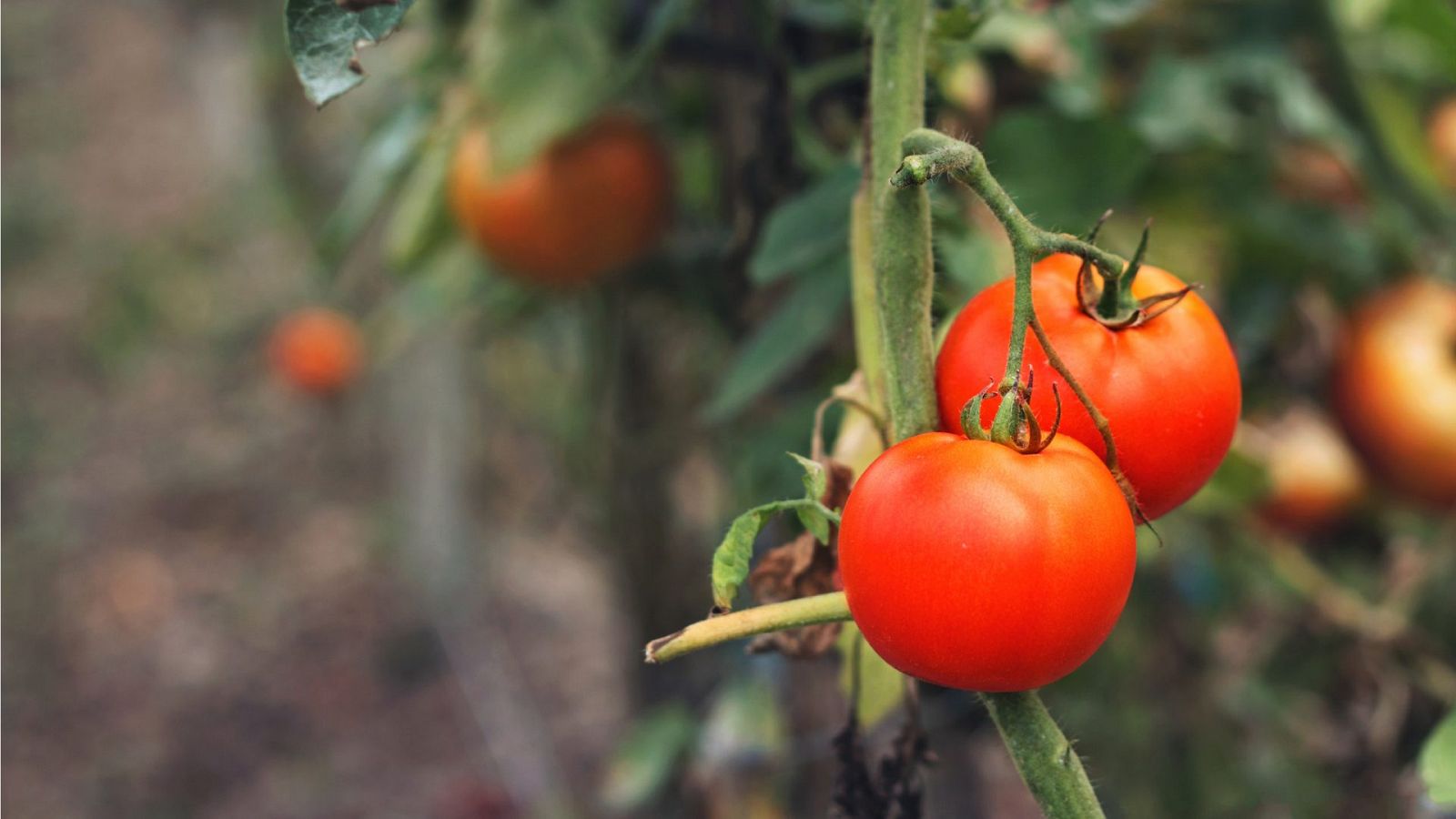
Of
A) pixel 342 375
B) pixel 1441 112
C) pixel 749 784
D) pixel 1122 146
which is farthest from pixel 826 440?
pixel 342 375

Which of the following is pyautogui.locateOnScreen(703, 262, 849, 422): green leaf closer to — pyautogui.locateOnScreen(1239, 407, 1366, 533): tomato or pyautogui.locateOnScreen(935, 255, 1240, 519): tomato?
pyautogui.locateOnScreen(935, 255, 1240, 519): tomato

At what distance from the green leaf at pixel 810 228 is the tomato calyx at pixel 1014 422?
0.75 ft

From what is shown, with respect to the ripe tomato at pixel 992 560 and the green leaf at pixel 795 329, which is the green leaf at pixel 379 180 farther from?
the ripe tomato at pixel 992 560

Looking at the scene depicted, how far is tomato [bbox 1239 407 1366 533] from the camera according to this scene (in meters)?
0.93

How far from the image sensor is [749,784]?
101 centimetres

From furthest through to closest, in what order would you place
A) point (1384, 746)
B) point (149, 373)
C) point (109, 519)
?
point (149, 373)
point (109, 519)
point (1384, 746)

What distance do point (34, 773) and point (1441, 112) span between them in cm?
247

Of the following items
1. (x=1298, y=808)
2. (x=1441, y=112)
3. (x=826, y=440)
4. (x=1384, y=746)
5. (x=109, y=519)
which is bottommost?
(x=109, y=519)

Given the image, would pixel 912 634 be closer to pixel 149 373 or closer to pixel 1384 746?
pixel 1384 746

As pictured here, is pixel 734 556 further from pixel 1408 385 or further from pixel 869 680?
pixel 1408 385

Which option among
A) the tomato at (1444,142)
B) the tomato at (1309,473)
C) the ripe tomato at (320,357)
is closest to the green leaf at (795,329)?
the tomato at (1309,473)

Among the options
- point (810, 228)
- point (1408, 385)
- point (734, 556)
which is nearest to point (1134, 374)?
point (734, 556)

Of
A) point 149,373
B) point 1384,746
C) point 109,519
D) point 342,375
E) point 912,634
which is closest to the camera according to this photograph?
point 912,634

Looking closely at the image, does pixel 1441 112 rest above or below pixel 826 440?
below
